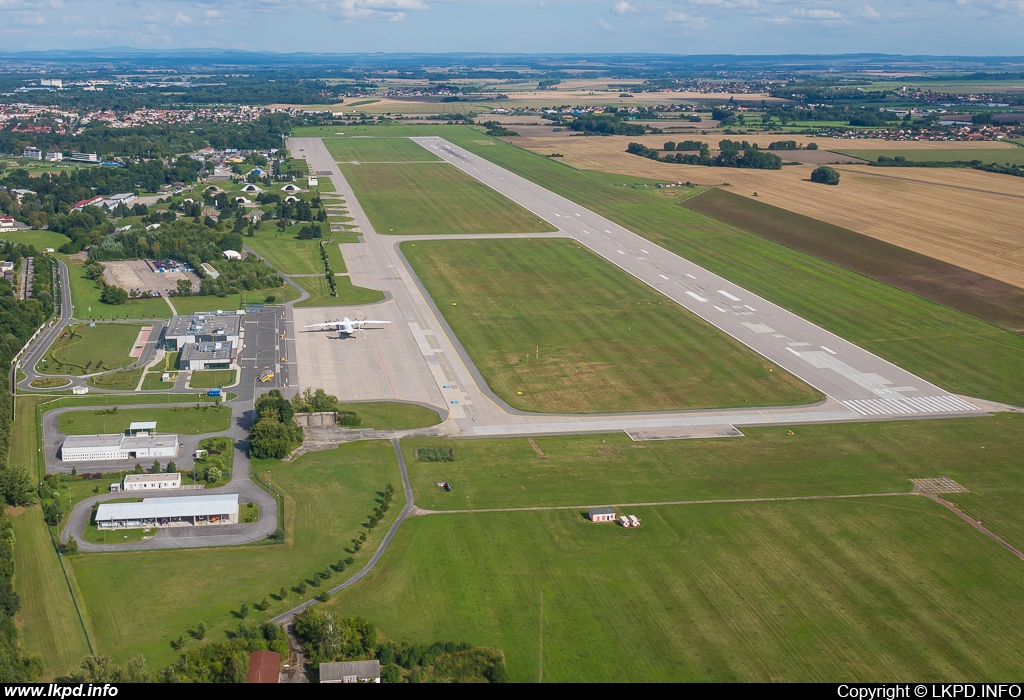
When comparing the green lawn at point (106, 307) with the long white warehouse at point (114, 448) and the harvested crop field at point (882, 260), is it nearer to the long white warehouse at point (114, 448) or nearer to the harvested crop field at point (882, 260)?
the long white warehouse at point (114, 448)

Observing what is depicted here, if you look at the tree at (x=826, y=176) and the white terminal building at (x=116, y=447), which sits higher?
the tree at (x=826, y=176)

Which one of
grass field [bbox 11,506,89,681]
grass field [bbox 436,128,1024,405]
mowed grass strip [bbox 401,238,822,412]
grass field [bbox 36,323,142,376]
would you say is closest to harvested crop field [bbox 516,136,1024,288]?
grass field [bbox 436,128,1024,405]

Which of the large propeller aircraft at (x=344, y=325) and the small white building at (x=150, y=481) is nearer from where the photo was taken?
the small white building at (x=150, y=481)

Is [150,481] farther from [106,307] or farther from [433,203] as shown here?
[433,203]

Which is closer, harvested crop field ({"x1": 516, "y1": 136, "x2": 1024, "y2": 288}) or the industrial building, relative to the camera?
the industrial building

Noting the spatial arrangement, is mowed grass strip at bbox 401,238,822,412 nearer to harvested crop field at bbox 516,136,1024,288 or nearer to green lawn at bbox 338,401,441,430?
green lawn at bbox 338,401,441,430

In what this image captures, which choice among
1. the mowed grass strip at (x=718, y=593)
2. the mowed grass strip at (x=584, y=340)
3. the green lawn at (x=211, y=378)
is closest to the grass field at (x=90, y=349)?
the green lawn at (x=211, y=378)
